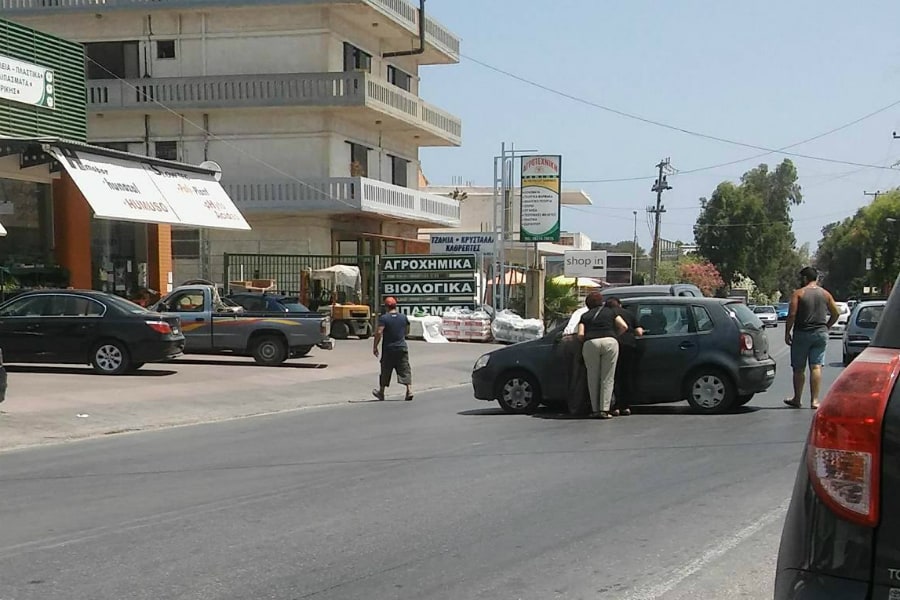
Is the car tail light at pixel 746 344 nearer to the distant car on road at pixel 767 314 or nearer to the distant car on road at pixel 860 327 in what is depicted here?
the distant car on road at pixel 860 327

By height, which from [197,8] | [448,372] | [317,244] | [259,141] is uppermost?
[197,8]

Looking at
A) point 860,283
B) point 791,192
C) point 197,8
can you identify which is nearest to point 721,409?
point 197,8

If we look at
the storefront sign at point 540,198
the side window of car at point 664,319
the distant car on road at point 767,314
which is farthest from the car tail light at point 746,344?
the distant car on road at point 767,314

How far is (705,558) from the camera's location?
18.9 ft

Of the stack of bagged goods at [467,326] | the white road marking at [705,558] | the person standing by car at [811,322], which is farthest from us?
the stack of bagged goods at [467,326]

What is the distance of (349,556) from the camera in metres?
5.94

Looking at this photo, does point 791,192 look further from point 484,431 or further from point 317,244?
point 484,431

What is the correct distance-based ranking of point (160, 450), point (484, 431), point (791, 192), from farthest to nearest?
point (791, 192)
point (484, 431)
point (160, 450)

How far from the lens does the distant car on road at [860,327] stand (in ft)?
69.5

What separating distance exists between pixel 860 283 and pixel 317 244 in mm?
56860

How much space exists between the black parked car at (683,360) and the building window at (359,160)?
24.8 m

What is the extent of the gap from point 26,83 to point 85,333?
711 cm

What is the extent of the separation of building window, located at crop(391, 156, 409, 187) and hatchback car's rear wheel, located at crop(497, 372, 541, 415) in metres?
28.2

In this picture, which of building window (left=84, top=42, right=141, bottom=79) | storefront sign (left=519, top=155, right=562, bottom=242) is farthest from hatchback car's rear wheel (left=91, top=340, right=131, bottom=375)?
building window (left=84, top=42, right=141, bottom=79)
